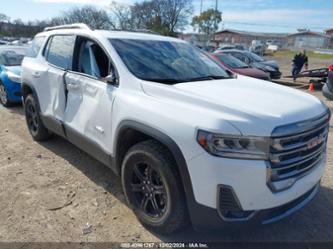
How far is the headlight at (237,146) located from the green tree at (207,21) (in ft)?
230

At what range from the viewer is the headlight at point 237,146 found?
2.38 metres

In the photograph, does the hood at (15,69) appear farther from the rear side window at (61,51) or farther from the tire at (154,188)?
the tire at (154,188)

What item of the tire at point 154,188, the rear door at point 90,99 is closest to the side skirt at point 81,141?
the rear door at point 90,99

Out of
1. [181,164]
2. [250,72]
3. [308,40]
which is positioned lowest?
[308,40]

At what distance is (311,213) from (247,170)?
1.64 meters

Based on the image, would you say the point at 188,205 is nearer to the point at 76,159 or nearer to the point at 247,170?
the point at 247,170

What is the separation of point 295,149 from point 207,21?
7090 cm

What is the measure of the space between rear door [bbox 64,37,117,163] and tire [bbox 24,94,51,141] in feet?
4.13

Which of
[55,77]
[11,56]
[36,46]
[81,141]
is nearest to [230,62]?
[11,56]

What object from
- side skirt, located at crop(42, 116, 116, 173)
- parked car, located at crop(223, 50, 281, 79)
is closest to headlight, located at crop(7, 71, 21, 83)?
side skirt, located at crop(42, 116, 116, 173)

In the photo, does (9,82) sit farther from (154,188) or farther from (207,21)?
(207,21)

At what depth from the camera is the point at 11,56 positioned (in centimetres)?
881

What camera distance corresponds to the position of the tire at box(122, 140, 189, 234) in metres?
2.74

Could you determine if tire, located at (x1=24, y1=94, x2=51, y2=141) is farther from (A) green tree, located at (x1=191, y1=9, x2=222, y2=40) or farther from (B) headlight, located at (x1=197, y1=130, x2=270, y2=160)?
(A) green tree, located at (x1=191, y1=9, x2=222, y2=40)
